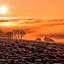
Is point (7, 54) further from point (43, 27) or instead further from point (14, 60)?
point (43, 27)

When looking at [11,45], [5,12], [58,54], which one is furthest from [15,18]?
[58,54]

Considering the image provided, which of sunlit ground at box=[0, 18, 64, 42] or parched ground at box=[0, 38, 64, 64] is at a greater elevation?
sunlit ground at box=[0, 18, 64, 42]

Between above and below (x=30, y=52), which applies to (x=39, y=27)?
above

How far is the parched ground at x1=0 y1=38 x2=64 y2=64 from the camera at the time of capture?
2.77 m

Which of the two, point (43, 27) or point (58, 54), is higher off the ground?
point (43, 27)

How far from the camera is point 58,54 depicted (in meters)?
2.85

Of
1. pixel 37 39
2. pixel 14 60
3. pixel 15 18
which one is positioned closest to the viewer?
pixel 14 60

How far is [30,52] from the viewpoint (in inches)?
117

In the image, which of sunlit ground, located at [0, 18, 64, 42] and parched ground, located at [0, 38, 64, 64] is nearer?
parched ground, located at [0, 38, 64, 64]

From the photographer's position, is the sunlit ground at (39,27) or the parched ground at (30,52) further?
the sunlit ground at (39,27)

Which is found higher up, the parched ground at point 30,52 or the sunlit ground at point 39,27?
the sunlit ground at point 39,27

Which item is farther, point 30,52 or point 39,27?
point 39,27

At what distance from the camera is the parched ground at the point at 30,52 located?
2.77 metres

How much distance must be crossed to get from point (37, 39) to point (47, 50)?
0.82 ft
